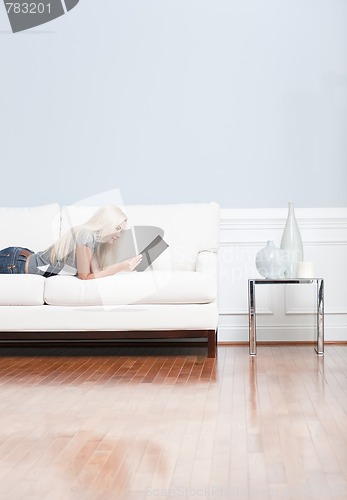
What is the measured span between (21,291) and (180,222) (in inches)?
43.4

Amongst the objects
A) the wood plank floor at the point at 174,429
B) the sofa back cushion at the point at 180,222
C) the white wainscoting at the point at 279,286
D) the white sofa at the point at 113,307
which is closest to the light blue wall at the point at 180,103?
the white wainscoting at the point at 279,286

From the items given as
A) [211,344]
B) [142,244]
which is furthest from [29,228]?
[211,344]

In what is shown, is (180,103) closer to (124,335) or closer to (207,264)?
(207,264)

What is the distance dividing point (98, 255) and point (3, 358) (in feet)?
2.57

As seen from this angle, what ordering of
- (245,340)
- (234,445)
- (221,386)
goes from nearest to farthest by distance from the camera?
(234,445) → (221,386) → (245,340)

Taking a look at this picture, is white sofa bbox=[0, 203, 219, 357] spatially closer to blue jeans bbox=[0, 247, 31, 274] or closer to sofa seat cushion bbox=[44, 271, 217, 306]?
sofa seat cushion bbox=[44, 271, 217, 306]

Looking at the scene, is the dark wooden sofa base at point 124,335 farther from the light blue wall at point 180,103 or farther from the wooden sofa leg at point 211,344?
the light blue wall at point 180,103

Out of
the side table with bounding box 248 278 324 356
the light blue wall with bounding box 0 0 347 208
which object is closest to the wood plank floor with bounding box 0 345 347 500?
the side table with bounding box 248 278 324 356

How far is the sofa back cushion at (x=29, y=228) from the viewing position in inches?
185

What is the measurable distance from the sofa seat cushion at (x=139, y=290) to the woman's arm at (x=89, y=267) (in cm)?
9

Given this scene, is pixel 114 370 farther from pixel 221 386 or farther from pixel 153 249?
pixel 153 249

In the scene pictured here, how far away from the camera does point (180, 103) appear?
5.00 meters

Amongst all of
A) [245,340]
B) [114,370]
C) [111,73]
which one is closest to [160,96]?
[111,73]

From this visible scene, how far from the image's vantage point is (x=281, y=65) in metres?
4.95
